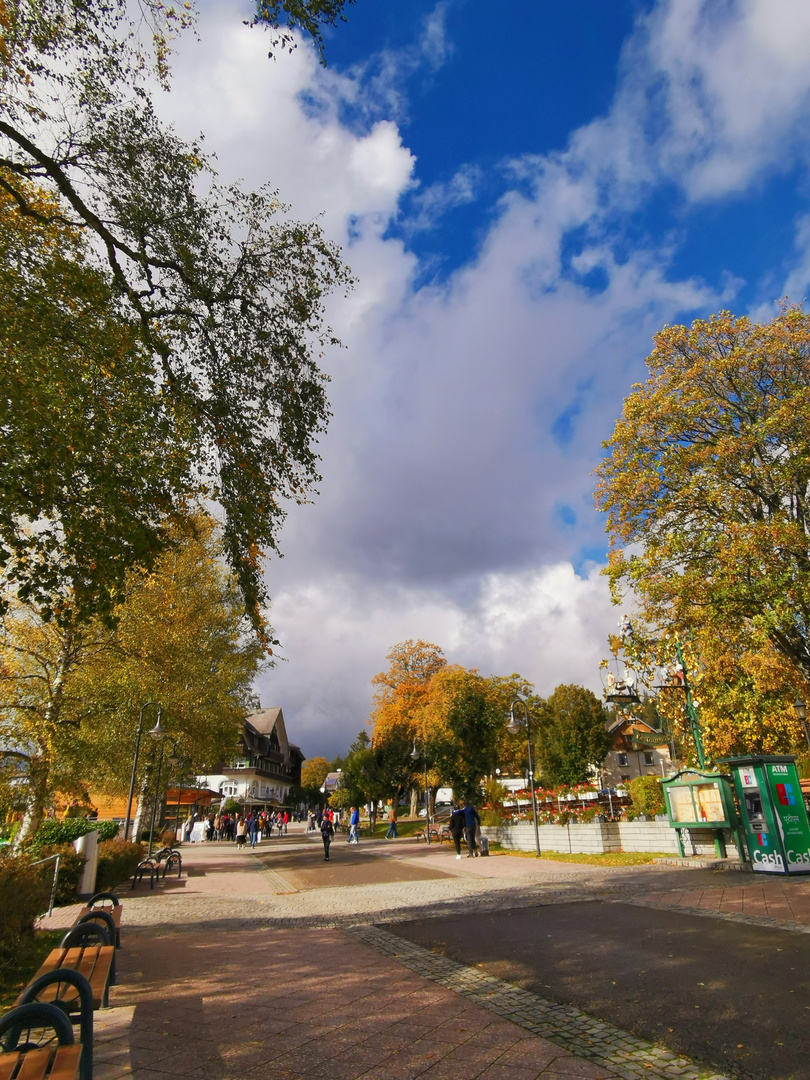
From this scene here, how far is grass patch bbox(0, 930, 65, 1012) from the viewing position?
6363mm

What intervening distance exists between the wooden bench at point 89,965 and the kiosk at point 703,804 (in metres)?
13.5

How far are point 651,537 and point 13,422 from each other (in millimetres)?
16396

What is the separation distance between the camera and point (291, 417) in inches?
407

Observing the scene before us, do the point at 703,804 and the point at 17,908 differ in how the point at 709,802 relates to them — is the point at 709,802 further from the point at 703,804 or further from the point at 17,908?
the point at 17,908

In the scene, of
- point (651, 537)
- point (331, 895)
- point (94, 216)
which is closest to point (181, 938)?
point (331, 895)

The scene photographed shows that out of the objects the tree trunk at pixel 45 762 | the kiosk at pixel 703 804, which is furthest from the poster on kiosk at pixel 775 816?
the tree trunk at pixel 45 762

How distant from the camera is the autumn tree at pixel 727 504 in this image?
1562 centimetres

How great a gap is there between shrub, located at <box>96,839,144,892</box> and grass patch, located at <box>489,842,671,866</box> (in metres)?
11.6

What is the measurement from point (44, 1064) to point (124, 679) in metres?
20.6

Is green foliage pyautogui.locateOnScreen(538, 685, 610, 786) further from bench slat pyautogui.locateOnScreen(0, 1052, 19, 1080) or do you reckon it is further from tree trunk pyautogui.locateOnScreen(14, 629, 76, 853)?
bench slat pyautogui.locateOnScreen(0, 1052, 19, 1080)

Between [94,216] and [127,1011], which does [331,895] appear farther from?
[94,216]

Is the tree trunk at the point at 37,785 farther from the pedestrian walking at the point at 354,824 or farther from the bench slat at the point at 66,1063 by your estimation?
the bench slat at the point at 66,1063

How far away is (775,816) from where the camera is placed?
42.6ft

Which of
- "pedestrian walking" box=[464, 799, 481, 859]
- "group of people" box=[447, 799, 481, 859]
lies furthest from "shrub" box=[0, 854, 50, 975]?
"pedestrian walking" box=[464, 799, 481, 859]
